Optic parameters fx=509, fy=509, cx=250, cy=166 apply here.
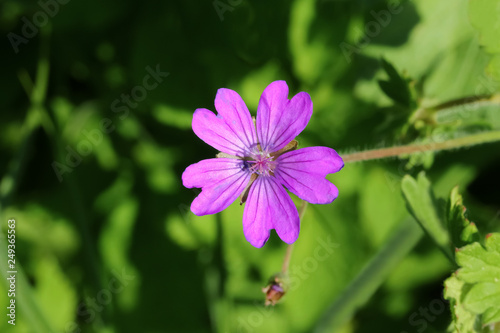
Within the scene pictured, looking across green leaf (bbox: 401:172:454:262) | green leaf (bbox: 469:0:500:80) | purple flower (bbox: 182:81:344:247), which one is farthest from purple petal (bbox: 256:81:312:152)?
green leaf (bbox: 469:0:500:80)

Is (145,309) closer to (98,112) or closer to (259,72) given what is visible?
(98,112)

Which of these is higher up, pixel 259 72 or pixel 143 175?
pixel 259 72

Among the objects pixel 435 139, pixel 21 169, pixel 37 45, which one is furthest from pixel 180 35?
pixel 435 139

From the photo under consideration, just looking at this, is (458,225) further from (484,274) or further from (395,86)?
(395,86)

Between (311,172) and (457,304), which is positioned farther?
(457,304)

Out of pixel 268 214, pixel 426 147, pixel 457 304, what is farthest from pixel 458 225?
pixel 268 214
